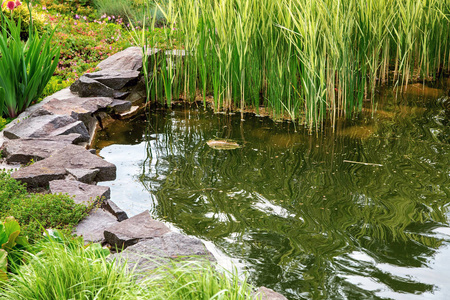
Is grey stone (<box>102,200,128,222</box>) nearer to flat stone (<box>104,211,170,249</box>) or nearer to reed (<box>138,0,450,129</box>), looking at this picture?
flat stone (<box>104,211,170,249</box>)

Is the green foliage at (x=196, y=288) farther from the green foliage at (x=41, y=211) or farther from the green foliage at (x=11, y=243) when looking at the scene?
the green foliage at (x=41, y=211)

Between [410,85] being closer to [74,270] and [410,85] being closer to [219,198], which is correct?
[219,198]

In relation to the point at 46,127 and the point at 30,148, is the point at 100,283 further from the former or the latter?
the point at 46,127

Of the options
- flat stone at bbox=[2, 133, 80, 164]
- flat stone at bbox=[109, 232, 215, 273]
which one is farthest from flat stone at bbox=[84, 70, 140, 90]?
flat stone at bbox=[109, 232, 215, 273]

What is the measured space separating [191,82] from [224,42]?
83 centimetres

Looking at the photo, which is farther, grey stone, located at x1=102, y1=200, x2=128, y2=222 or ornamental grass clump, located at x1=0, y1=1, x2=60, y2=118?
ornamental grass clump, located at x1=0, y1=1, x2=60, y2=118

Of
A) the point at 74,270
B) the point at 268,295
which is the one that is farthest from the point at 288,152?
the point at 74,270

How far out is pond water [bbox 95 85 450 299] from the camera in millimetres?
2469

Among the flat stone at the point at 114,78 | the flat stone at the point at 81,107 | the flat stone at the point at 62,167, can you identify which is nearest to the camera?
the flat stone at the point at 62,167

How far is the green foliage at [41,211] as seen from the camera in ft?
8.63

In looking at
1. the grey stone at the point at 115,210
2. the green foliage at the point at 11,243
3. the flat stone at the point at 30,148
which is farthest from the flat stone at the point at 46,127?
the green foliage at the point at 11,243

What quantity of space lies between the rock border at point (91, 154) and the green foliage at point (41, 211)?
8cm

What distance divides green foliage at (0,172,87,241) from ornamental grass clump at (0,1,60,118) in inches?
64.4

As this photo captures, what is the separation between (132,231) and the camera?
262 cm
